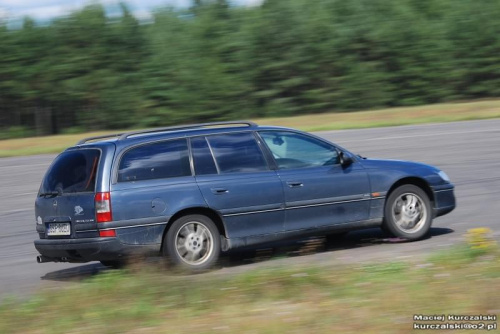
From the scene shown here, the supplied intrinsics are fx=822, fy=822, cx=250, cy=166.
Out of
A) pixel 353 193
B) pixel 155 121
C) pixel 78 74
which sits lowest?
pixel 353 193

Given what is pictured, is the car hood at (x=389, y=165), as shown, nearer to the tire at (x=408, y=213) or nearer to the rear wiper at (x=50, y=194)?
the tire at (x=408, y=213)

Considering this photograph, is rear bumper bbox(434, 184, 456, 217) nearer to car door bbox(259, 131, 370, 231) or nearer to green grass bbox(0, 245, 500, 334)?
car door bbox(259, 131, 370, 231)

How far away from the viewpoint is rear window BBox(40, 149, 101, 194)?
29.1ft

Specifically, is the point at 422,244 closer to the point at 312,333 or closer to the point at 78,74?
the point at 312,333

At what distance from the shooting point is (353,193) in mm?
9734

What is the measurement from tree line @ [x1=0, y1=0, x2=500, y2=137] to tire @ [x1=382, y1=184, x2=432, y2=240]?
90.6 feet

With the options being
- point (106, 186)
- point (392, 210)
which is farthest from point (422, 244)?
point (106, 186)

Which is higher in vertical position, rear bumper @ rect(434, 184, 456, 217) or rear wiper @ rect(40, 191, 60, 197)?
rear wiper @ rect(40, 191, 60, 197)

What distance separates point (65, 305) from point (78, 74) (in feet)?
104

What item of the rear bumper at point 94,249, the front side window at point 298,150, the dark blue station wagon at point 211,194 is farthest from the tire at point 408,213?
the rear bumper at point 94,249

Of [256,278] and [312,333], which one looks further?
[256,278]

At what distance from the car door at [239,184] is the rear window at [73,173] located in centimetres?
114

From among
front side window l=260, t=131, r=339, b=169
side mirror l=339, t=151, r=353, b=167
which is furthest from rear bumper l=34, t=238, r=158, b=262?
side mirror l=339, t=151, r=353, b=167

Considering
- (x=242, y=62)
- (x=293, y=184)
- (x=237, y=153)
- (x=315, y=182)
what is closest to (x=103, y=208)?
(x=237, y=153)
